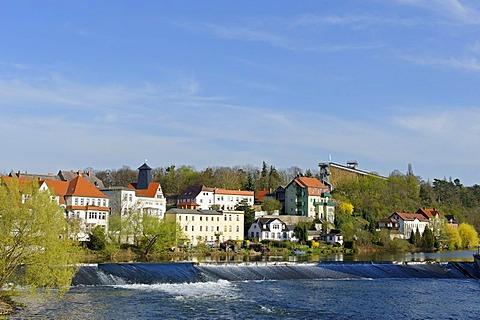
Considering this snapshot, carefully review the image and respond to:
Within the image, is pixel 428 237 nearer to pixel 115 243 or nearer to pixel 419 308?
pixel 115 243

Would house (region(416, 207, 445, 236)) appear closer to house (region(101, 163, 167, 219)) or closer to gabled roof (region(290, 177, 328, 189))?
gabled roof (region(290, 177, 328, 189))

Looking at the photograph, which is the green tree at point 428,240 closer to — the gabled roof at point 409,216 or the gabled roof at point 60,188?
the gabled roof at point 409,216

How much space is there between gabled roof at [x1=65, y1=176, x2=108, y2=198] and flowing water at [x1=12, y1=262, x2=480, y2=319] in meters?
27.9

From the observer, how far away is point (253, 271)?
42500mm

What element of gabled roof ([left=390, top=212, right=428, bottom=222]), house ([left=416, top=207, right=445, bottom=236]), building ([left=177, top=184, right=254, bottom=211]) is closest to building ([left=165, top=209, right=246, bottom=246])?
building ([left=177, top=184, right=254, bottom=211])

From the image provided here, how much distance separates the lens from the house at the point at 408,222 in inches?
4166

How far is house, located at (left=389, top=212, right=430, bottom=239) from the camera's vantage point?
10581 centimetres

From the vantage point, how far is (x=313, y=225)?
297 feet

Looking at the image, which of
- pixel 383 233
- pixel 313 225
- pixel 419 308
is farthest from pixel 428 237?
pixel 419 308

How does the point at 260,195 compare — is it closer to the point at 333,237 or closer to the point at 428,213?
the point at 333,237

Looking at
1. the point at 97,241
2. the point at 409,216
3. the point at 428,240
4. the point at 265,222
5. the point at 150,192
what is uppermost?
the point at 150,192

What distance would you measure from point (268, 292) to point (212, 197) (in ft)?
202

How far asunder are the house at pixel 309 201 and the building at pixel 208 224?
62.3ft

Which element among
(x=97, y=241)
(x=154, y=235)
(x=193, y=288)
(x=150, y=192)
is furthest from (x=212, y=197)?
(x=193, y=288)
